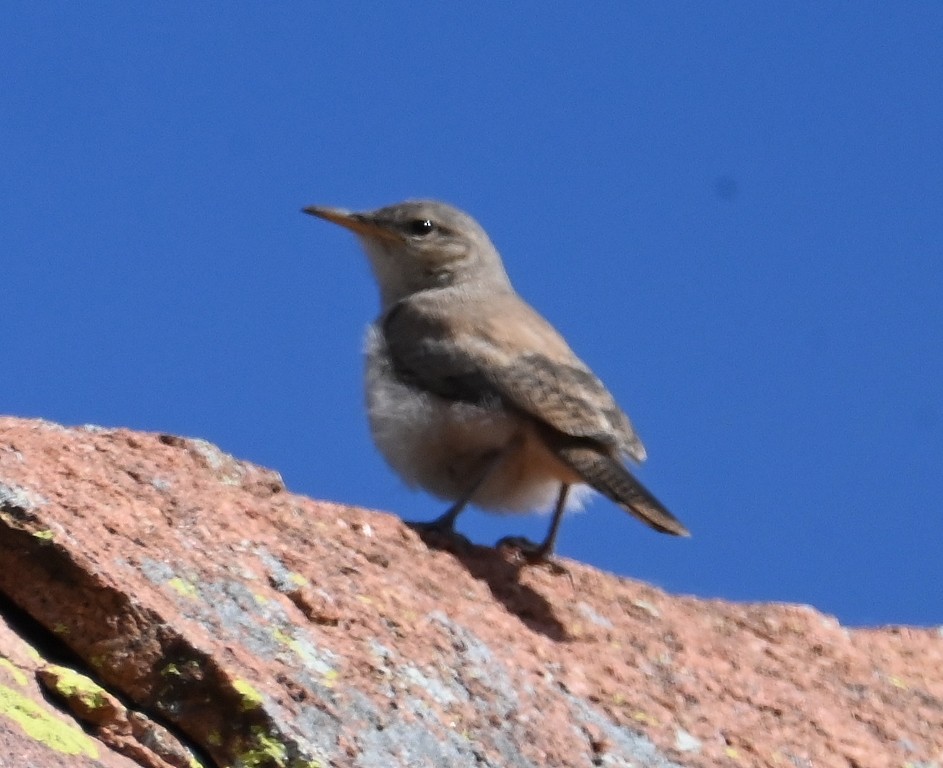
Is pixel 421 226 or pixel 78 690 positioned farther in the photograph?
pixel 421 226

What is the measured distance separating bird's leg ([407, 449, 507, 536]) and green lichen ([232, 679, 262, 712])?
84.4 inches

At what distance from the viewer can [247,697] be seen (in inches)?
132

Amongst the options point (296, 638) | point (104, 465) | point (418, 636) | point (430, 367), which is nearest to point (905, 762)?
point (418, 636)

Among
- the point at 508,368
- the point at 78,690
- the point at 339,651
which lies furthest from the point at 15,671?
the point at 508,368

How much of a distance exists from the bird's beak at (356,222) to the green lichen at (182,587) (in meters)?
5.23

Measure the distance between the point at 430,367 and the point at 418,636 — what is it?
294 centimetres

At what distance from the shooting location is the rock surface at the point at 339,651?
3.36m

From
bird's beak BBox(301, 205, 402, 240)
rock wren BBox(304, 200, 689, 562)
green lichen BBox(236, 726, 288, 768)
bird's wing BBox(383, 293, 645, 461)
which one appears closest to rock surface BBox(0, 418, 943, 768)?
green lichen BBox(236, 726, 288, 768)

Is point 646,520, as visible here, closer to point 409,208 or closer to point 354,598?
point 354,598

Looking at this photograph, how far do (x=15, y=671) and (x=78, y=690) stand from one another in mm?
132

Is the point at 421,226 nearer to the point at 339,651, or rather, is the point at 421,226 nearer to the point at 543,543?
the point at 543,543

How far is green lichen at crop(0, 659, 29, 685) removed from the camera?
3209 mm

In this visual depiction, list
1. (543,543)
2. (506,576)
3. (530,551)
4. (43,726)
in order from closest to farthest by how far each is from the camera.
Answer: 1. (43,726)
2. (506,576)
3. (530,551)
4. (543,543)

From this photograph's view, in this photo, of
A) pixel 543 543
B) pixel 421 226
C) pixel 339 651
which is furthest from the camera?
pixel 421 226
